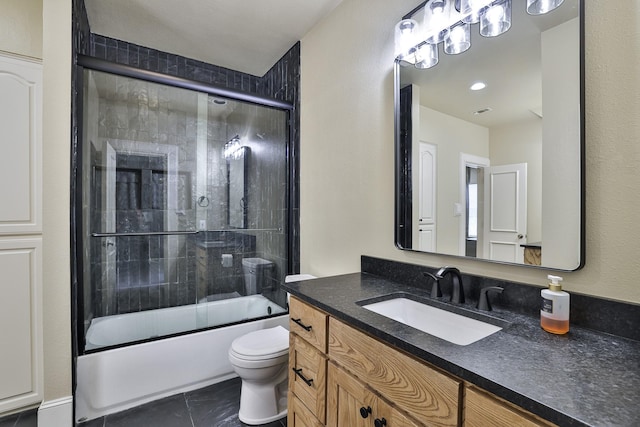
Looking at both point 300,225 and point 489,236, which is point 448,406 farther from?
point 300,225

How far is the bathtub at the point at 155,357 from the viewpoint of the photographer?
1777 mm

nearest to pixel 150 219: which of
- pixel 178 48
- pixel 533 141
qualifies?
pixel 178 48

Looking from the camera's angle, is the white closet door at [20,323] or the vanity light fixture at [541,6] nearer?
the vanity light fixture at [541,6]

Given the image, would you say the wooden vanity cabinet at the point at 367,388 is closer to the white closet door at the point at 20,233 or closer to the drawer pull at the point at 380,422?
the drawer pull at the point at 380,422

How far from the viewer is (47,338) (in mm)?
1618

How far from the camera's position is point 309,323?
1251mm

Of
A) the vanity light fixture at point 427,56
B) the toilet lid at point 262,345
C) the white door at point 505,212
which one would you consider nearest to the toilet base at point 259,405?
the toilet lid at point 262,345

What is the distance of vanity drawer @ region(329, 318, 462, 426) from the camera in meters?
0.72

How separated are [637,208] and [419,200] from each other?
78 cm

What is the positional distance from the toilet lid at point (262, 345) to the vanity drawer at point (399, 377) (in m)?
0.71

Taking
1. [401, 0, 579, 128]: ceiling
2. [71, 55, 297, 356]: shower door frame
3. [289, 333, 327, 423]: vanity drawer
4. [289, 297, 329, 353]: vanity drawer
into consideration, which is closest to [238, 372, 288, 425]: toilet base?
[289, 333, 327, 423]: vanity drawer

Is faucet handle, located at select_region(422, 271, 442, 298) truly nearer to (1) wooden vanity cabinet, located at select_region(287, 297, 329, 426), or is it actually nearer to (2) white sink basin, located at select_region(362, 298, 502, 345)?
(2) white sink basin, located at select_region(362, 298, 502, 345)

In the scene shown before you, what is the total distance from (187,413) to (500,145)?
220cm

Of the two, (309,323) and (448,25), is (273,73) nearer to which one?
(448,25)
